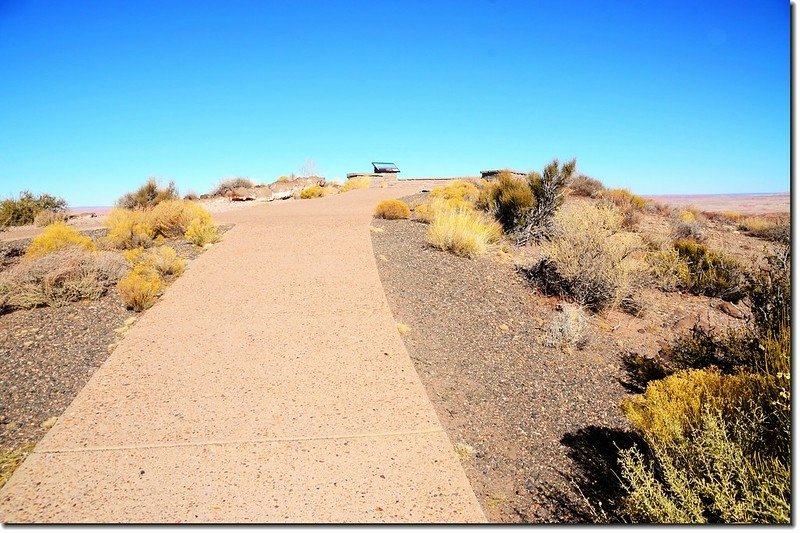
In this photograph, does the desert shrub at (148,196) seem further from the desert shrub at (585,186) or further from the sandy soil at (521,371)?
the desert shrub at (585,186)

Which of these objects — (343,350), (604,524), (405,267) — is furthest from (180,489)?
(405,267)

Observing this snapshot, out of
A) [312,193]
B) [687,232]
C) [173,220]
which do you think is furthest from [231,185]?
[687,232]

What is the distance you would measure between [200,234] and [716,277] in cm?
1101

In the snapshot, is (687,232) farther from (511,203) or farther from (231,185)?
(231,185)

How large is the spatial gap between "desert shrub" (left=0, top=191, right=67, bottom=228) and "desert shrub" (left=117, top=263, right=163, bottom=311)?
12.6m

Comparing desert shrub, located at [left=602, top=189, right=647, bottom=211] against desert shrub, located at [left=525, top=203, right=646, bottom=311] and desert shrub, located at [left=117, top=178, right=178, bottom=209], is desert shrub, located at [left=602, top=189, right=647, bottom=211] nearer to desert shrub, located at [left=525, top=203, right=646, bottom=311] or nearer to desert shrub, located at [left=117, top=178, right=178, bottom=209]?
desert shrub, located at [left=525, top=203, right=646, bottom=311]

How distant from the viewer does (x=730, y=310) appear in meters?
7.91

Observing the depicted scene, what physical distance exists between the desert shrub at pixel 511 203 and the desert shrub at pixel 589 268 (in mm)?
3122

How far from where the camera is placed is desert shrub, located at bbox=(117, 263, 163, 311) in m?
6.26

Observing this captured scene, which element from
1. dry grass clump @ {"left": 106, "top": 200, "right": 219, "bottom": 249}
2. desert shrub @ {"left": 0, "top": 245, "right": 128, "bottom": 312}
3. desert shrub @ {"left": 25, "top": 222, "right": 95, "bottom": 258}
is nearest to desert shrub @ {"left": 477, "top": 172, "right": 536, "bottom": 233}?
dry grass clump @ {"left": 106, "top": 200, "right": 219, "bottom": 249}

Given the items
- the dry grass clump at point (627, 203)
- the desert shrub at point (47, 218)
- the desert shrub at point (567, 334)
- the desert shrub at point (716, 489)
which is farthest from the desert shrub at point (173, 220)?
the dry grass clump at point (627, 203)

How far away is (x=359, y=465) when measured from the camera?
3.29 metres

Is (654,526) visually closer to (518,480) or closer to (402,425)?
(518,480)

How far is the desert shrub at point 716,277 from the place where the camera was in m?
8.69
